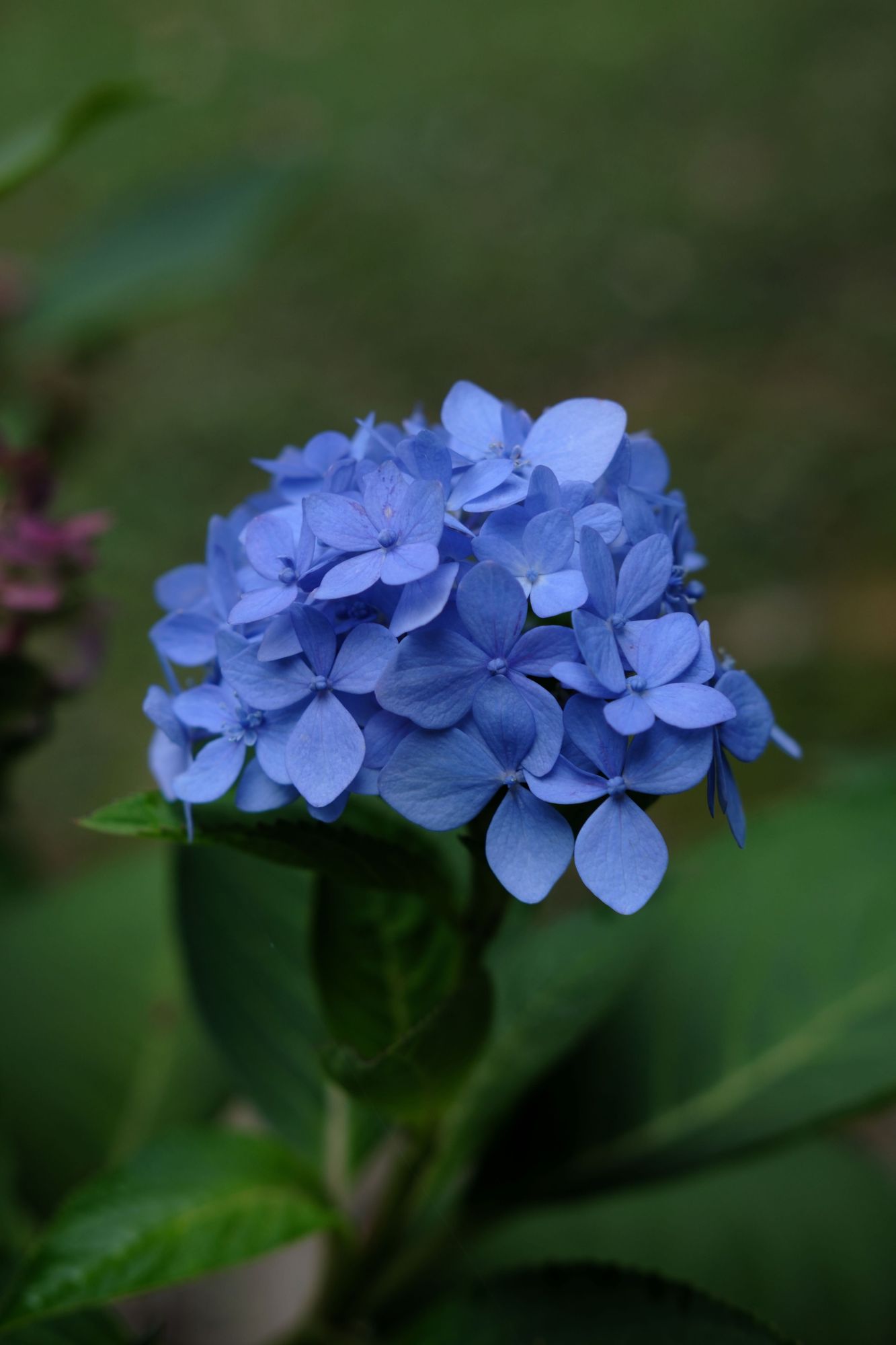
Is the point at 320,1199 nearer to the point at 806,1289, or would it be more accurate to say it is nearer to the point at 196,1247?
the point at 196,1247

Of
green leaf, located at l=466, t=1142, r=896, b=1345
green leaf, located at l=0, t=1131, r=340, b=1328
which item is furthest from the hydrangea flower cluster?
green leaf, located at l=466, t=1142, r=896, b=1345

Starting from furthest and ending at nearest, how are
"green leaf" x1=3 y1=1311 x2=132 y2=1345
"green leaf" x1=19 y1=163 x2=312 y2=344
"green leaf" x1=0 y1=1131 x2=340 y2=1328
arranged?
"green leaf" x1=19 y1=163 x2=312 y2=344
"green leaf" x1=3 y1=1311 x2=132 y2=1345
"green leaf" x1=0 y1=1131 x2=340 y2=1328

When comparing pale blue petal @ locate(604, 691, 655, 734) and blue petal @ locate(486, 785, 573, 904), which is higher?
pale blue petal @ locate(604, 691, 655, 734)

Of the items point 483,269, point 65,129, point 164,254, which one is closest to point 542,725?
point 65,129

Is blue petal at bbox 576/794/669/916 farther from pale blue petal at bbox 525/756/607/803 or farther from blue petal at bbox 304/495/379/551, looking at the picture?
blue petal at bbox 304/495/379/551

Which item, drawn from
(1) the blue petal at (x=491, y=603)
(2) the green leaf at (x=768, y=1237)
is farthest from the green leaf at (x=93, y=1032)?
(1) the blue petal at (x=491, y=603)

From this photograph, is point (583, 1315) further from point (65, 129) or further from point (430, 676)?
point (65, 129)
